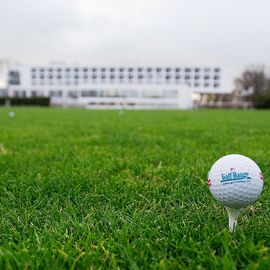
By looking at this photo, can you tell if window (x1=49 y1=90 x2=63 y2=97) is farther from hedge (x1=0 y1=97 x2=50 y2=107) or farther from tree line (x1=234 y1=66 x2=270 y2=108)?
tree line (x1=234 y1=66 x2=270 y2=108)

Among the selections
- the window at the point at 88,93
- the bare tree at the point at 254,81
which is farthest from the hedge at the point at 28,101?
the bare tree at the point at 254,81

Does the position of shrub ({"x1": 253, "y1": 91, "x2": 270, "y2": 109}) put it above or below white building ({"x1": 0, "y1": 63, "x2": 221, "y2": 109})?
below

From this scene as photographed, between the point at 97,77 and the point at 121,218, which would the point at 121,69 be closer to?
the point at 97,77

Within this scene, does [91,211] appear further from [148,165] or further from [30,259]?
[148,165]

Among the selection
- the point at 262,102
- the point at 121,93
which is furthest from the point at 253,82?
the point at 262,102

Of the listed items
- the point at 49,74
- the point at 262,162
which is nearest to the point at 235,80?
the point at 49,74

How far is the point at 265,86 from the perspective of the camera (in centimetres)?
7062

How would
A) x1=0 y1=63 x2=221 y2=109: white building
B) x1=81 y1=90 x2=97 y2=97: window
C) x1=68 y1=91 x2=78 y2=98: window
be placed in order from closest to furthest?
x1=81 y1=90 x2=97 y2=97: window
x1=68 y1=91 x2=78 y2=98: window
x1=0 y1=63 x2=221 y2=109: white building

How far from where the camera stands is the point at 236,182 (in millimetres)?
1462

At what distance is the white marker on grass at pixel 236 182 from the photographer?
4.80 ft

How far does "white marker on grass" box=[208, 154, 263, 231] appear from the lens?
4.80 feet

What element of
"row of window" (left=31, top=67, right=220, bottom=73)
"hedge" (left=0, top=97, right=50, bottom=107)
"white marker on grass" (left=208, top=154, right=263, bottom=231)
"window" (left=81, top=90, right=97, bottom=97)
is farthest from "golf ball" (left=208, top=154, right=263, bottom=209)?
"row of window" (left=31, top=67, right=220, bottom=73)

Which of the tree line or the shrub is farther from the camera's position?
the tree line

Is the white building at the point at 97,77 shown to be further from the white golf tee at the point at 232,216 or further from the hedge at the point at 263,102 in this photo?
the white golf tee at the point at 232,216
